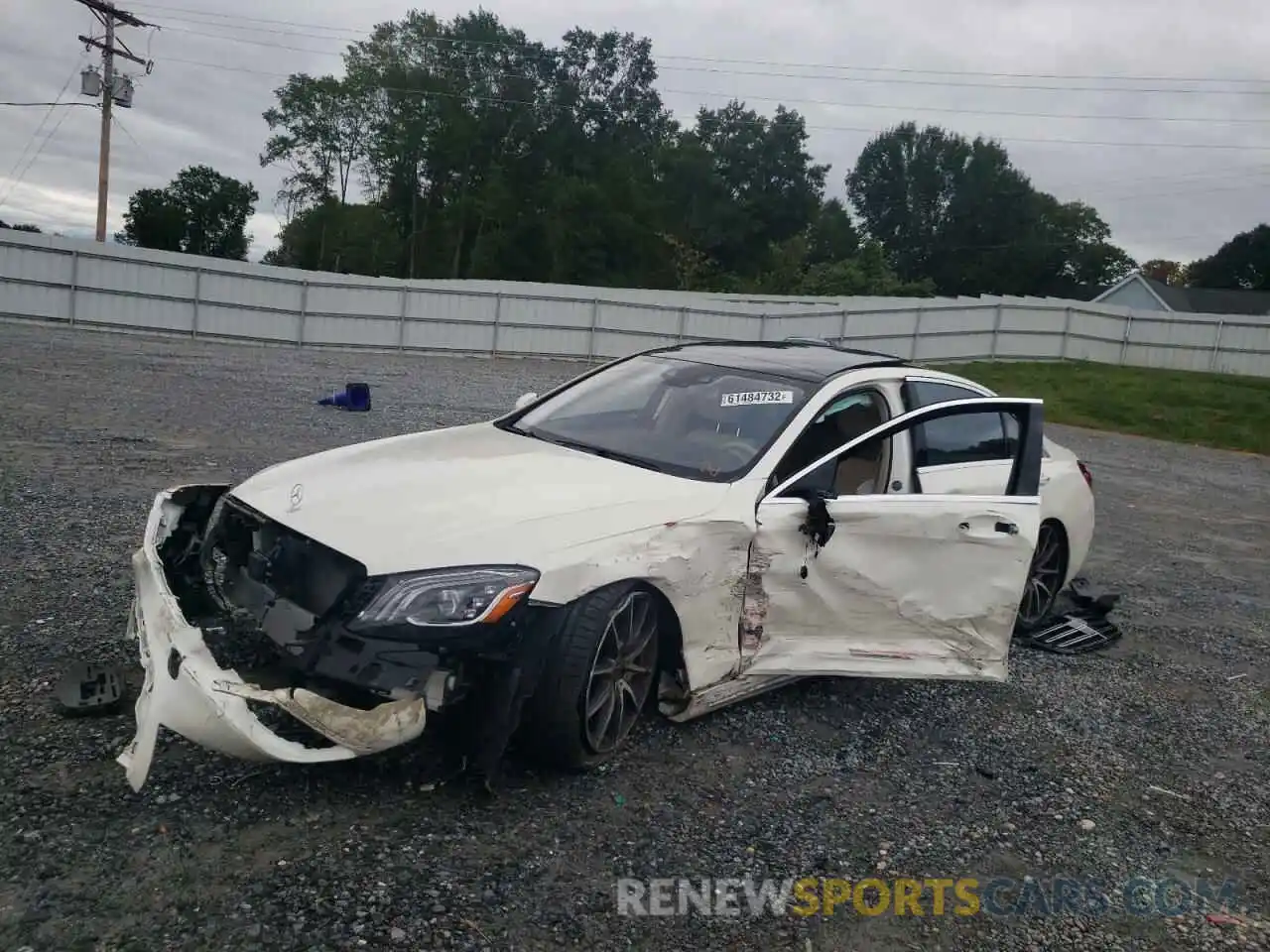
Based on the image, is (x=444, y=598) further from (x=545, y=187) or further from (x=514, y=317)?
(x=545, y=187)

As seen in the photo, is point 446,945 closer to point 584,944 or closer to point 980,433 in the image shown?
point 584,944

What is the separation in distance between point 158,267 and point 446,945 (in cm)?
2397

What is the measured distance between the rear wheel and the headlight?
12.3 feet

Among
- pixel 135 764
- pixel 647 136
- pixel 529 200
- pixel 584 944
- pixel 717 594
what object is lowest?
pixel 584 944

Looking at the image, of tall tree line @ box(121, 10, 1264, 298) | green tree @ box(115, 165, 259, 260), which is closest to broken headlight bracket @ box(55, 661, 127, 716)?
tall tree line @ box(121, 10, 1264, 298)

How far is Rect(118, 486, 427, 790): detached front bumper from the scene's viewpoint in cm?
295

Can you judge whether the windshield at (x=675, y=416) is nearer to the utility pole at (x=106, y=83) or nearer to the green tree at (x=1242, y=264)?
the utility pole at (x=106, y=83)

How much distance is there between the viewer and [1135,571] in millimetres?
8031

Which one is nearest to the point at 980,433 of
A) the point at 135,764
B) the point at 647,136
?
the point at 135,764

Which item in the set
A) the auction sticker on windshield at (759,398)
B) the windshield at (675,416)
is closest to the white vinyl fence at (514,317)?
the windshield at (675,416)

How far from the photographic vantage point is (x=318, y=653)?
3287 mm

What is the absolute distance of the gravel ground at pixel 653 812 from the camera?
9.34ft

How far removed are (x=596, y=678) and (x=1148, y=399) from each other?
22612 millimetres

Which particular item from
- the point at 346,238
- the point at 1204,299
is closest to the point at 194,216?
the point at 346,238
